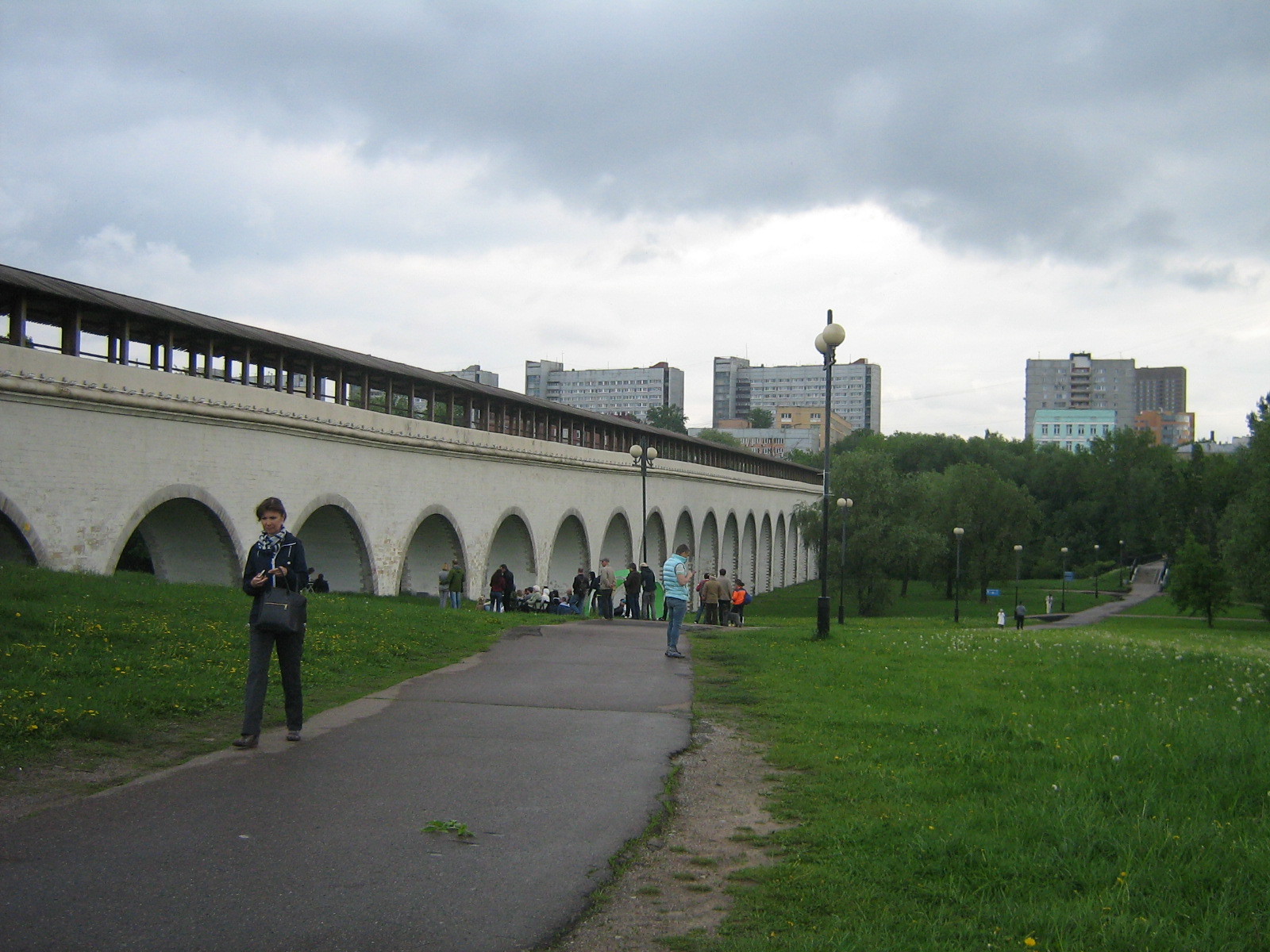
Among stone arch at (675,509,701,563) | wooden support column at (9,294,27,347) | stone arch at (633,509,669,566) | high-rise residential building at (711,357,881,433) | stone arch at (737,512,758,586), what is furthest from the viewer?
high-rise residential building at (711,357,881,433)

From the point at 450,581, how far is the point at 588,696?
14.3m

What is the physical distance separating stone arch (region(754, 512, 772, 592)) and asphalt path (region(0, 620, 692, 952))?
188ft

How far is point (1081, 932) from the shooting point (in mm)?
3771

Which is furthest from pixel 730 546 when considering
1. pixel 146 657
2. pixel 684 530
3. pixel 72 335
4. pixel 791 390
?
pixel 791 390

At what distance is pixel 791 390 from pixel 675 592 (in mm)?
171090

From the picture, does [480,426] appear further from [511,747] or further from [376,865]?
[376,865]

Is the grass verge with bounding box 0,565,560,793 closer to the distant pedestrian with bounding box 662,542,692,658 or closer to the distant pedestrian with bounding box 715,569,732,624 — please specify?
the distant pedestrian with bounding box 662,542,692,658

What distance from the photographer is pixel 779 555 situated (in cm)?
7312

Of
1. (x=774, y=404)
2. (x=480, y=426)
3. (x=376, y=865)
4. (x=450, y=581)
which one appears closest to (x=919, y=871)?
(x=376, y=865)

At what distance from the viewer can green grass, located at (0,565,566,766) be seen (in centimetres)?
673

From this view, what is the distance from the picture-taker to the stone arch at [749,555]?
59.9 m

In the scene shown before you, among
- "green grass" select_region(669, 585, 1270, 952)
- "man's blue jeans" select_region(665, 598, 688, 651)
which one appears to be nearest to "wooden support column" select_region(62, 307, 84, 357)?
"man's blue jeans" select_region(665, 598, 688, 651)

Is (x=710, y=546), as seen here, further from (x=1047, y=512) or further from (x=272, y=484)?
(x=1047, y=512)

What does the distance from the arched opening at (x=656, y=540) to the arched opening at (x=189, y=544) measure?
75.3 feet
